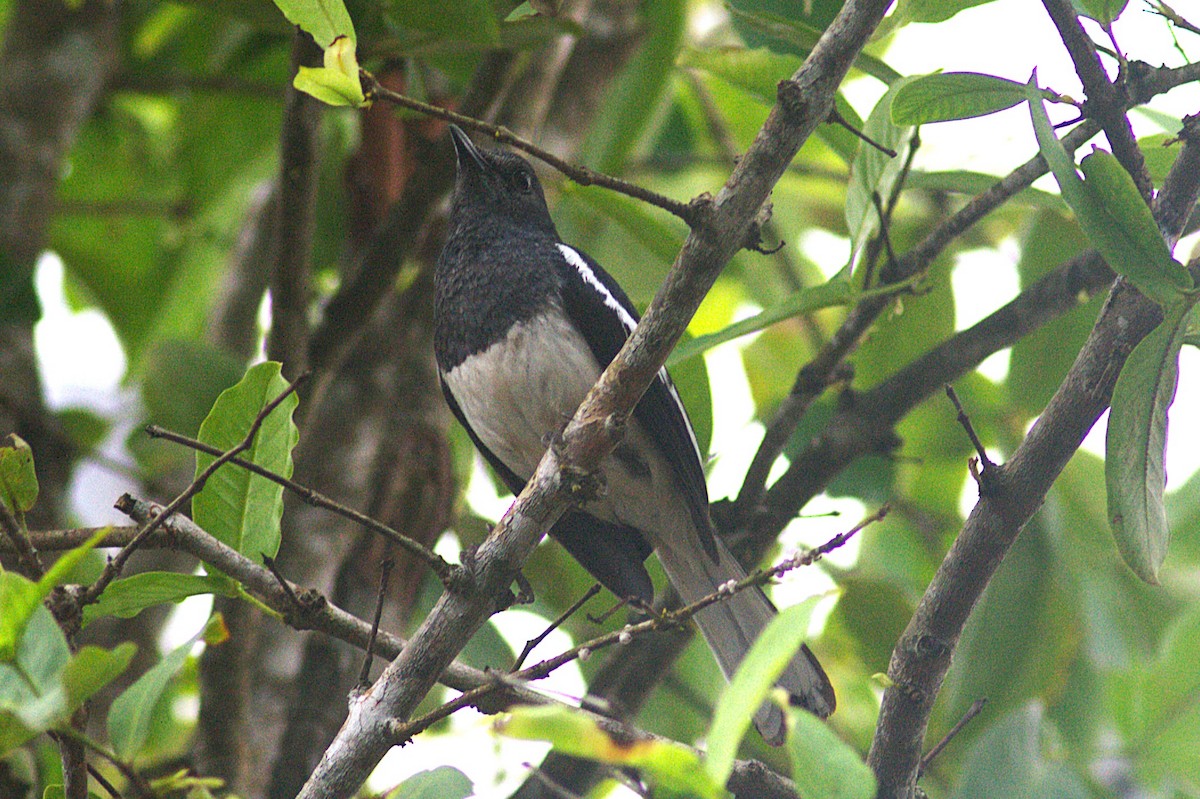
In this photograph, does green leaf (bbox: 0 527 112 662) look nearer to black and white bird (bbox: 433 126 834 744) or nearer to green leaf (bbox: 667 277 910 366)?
green leaf (bbox: 667 277 910 366)

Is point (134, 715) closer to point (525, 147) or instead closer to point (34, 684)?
point (34, 684)

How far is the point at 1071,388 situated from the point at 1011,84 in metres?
0.53

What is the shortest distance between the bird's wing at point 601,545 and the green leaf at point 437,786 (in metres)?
1.09

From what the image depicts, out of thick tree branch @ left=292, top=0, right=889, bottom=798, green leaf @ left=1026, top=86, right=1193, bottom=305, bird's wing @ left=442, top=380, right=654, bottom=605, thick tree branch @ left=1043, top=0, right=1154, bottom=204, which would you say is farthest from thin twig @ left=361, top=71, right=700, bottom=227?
bird's wing @ left=442, top=380, right=654, bottom=605

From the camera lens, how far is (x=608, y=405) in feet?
6.79

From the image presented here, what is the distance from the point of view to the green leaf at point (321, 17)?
6.32 feet

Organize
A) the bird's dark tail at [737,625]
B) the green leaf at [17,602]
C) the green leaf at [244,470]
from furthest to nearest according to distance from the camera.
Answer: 1. the bird's dark tail at [737,625]
2. the green leaf at [244,470]
3. the green leaf at [17,602]

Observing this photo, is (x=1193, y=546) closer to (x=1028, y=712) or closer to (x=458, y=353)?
(x=1028, y=712)

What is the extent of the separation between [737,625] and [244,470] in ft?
5.00

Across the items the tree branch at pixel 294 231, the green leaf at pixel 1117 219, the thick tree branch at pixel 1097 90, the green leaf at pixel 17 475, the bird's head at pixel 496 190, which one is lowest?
the green leaf at pixel 17 475

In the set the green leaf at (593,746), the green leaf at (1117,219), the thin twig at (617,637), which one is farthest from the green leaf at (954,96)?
the green leaf at (593,746)

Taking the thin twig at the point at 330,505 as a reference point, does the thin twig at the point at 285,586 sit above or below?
below

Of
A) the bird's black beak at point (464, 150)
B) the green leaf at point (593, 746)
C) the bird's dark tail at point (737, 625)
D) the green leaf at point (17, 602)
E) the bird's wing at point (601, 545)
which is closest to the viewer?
the green leaf at point (593, 746)

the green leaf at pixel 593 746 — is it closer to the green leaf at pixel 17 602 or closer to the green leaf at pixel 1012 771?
the green leaf at pixel 17 602
